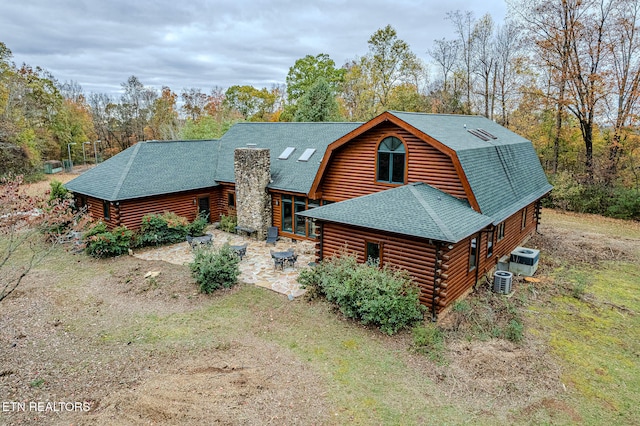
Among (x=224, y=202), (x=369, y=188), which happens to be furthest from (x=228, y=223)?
(x=369, y=188)

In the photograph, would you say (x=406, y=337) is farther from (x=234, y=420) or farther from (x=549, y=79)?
(x=549, y=79)

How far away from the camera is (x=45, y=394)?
7.05 m

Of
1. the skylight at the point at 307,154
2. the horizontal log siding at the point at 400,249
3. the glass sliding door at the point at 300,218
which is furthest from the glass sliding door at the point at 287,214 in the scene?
the horizontal log siding at the point at 400,249

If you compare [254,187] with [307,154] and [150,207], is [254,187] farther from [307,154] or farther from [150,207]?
[150,207]

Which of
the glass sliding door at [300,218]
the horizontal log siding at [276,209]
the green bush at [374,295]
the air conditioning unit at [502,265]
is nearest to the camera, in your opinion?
the green bush at [374,295]

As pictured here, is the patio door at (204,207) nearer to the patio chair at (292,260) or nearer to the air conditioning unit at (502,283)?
the patio chair at (292,260)

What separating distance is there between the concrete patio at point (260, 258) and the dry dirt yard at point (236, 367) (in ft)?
2.56

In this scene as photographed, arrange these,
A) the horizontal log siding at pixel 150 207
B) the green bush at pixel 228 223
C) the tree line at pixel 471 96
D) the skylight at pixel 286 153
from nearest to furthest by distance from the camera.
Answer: the horizontal log siding at pixel 150 207 → the skylight at pixel 286 153 → the green bush at pixel 228 223 → the tree line at pixel 471 96

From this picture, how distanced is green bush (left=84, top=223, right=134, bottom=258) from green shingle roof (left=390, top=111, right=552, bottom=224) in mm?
11638

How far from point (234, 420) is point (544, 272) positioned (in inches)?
482

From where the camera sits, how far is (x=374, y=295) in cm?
936

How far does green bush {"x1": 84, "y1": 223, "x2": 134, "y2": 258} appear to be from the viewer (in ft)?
48.6

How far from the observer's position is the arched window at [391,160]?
44.0ft

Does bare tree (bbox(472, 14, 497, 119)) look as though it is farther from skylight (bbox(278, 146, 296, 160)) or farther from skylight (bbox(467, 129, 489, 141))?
skylight (bbox(278, 146, 296, 160))
